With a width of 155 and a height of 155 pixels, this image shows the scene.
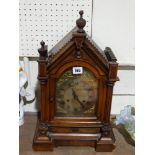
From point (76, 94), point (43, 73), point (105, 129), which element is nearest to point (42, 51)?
point (43, 73)

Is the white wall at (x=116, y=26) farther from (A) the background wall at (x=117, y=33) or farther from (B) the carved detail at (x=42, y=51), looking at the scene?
(B) the carved detail at (x=42, y=51)

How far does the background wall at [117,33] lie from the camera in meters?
1.39

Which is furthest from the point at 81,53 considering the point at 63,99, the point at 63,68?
the point at 63,99

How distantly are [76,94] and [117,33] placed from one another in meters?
0.38

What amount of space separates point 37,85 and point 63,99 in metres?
0.29

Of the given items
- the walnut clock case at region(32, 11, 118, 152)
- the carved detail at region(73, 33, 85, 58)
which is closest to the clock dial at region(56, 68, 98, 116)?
the walnut clock case at region(32, 11, 118, 152)

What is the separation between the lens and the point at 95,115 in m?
1.28

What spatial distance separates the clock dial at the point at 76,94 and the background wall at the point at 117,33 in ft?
0.90

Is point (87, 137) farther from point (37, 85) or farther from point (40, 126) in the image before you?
point (37, 85)

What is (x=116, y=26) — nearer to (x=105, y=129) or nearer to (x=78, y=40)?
(x=78, y=40)

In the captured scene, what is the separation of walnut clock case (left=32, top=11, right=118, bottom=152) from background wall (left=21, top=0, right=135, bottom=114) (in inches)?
6.3

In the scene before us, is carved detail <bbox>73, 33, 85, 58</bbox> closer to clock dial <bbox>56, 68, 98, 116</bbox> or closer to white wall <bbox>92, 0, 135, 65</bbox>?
clock dial <bbox>56, 68, 98, 116</bbox>

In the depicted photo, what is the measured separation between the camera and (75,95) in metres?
1.25
